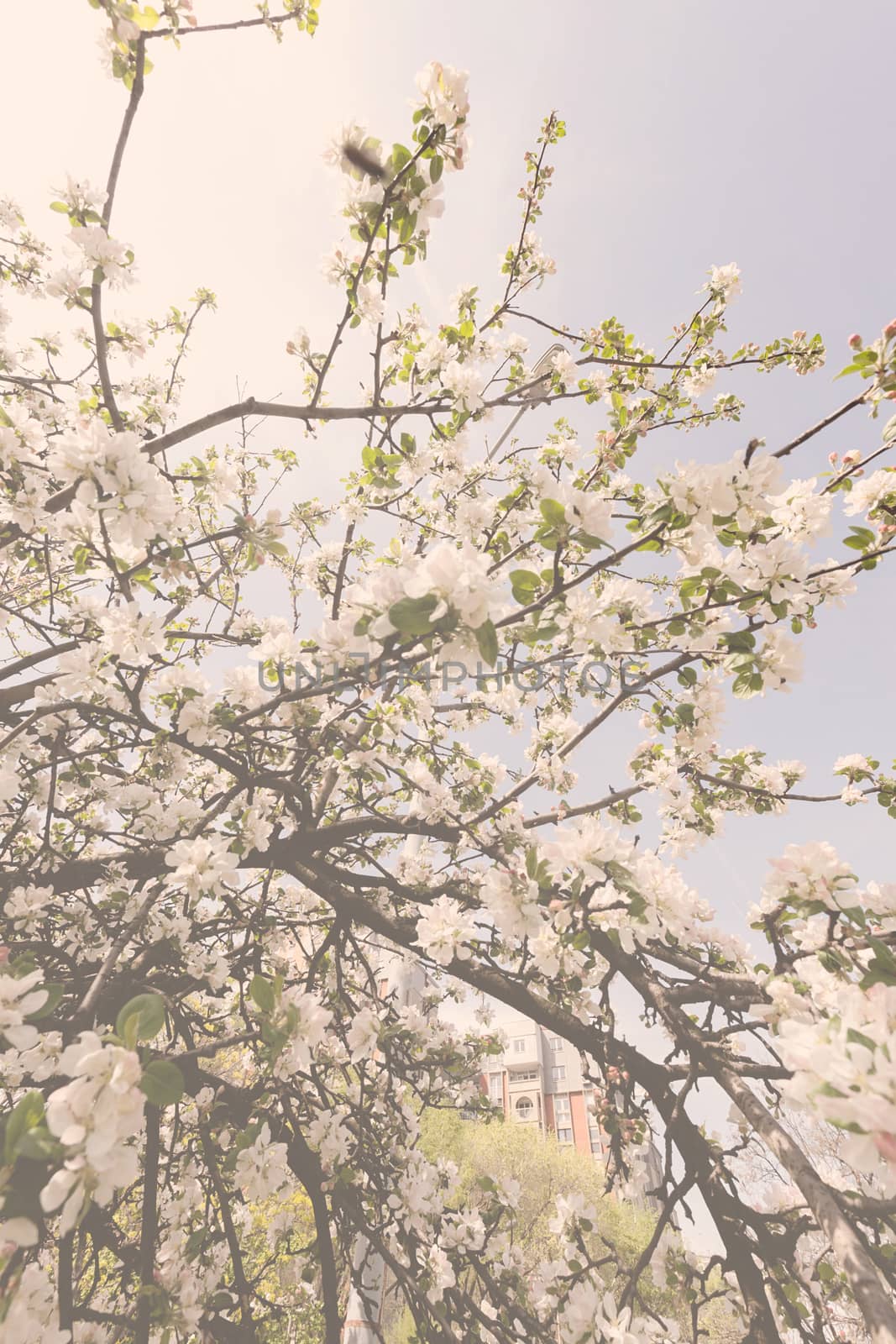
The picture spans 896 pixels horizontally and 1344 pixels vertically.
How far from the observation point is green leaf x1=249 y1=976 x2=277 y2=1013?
60.5 inches

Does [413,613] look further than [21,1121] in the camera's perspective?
Yes

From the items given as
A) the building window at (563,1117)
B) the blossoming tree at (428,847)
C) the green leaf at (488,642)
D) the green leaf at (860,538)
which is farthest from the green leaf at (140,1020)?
the building window at (563,1117)

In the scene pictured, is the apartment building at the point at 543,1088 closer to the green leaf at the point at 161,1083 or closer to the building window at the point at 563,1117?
the building window at the point at 563,1117

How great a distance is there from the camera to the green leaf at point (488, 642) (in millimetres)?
1346

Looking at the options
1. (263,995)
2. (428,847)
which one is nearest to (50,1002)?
(263,995)

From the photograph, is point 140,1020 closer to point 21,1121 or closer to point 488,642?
point 21,1121

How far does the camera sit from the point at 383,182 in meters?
2.16

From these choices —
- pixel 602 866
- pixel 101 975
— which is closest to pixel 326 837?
pixel 101 975

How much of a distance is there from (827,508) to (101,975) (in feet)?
9.03

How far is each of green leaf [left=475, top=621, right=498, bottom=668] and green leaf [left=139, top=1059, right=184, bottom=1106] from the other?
109 cm

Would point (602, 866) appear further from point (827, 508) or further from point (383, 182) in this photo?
point (383, 182)

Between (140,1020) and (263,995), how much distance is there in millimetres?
378

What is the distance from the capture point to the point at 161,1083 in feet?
4.04

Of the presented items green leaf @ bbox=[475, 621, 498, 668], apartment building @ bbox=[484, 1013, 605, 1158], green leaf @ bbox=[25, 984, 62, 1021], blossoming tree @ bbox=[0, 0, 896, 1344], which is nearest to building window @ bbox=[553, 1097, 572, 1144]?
apartment building @ bbox=[484, 1013, 605, 1158]
